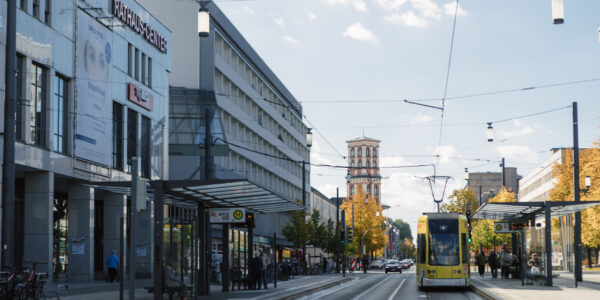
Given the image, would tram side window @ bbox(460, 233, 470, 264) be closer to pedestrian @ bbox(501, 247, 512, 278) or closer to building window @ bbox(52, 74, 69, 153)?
pedestrian @ bbox(501, 247, 512, 278)

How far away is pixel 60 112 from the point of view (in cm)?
3494

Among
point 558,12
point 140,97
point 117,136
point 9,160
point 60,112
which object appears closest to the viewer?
point 558,12

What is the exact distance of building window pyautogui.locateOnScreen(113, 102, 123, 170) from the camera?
41.1 metres

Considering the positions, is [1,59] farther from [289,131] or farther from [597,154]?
[289,131]

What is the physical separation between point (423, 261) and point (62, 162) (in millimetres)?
15492

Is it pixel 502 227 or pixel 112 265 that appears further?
pixel 502 227

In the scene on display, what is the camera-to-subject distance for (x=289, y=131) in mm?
90938

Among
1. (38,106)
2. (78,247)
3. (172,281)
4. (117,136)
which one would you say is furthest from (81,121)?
(172,281)

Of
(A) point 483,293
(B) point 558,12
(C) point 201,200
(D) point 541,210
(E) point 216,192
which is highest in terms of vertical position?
(B) point 558,12

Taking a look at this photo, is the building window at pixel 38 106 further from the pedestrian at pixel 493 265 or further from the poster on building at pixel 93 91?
the pedestrian at pixel 493 265

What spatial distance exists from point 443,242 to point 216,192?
40.6ft

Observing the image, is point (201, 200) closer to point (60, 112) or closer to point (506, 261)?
point (60, 112)

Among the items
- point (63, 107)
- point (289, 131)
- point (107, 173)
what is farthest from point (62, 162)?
point (289, 131)

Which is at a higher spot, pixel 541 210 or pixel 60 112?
pixel 60 112
